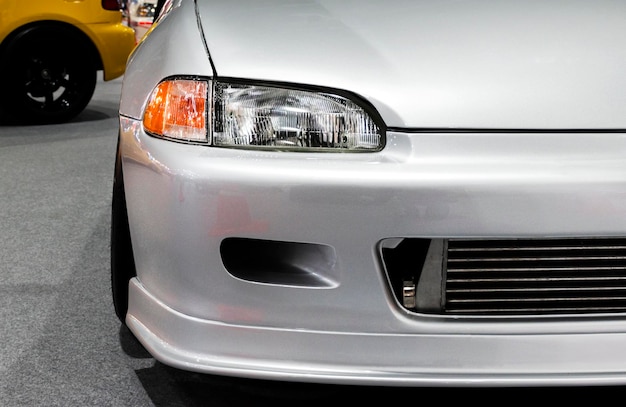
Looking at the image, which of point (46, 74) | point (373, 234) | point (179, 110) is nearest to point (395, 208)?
point (373, 234)

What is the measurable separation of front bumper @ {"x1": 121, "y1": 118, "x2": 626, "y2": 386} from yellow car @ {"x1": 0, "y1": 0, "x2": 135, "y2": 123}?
4.94 m

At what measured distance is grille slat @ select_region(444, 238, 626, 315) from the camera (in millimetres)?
1684

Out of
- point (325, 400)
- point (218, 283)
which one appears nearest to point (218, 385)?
point (325, 400)

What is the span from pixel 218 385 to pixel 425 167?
33.7 inches

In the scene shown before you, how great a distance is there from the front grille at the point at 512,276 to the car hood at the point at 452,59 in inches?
8.6

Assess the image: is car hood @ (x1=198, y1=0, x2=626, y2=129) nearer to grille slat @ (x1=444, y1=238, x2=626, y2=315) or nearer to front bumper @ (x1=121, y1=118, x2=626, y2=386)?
front bumper @ (x1=121, y1=118, x2=626, y2=386)

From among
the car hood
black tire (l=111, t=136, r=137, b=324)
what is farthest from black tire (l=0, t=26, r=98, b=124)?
the car hood

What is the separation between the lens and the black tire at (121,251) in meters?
2.04

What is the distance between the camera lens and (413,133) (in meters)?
1.68

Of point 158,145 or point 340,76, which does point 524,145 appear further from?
point 158,145

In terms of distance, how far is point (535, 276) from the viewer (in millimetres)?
1711

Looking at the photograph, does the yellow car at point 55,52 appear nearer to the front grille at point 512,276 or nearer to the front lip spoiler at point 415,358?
the front lip spoiler at point 415,358

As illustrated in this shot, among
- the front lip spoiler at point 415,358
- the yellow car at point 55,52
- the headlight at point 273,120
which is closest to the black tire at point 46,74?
the yellow car at point 55,52

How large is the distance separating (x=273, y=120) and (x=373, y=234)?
300 mm
